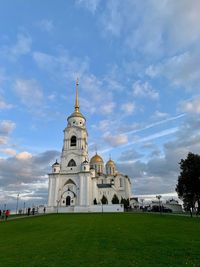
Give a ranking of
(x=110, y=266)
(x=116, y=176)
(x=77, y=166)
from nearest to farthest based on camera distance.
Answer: (x=110, y=266)
(x=77, y=166)
(x=116, y=176)

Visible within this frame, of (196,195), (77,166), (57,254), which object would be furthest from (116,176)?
(57,254)

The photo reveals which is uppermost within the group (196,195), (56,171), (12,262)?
(56,171)

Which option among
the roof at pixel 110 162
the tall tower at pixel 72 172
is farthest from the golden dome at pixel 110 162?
the tall tower at pixel 72 172

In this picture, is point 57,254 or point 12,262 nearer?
point 12,262

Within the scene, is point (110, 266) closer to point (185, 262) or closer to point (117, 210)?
point (185, 262)

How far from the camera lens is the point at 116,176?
3585 inches

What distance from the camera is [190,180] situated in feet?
114

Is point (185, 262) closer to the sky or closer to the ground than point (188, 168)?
closer to the ground

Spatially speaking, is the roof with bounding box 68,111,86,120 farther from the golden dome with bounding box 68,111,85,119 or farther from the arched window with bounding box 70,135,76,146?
the arched window with bounding box 70,135,76,146

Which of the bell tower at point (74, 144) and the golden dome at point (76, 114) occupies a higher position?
the golden dome at point (76, 114)

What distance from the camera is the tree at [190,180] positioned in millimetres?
34375

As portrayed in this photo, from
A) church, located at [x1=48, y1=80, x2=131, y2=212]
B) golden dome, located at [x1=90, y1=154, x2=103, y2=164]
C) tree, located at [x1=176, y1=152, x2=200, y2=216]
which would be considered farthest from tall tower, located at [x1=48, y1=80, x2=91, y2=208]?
tree, located at [x1=176, y1=152, x2=200, y2=216]

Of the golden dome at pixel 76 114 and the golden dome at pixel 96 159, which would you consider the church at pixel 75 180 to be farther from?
the golden dome at pixel 96 159

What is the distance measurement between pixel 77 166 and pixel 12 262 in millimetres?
58827
